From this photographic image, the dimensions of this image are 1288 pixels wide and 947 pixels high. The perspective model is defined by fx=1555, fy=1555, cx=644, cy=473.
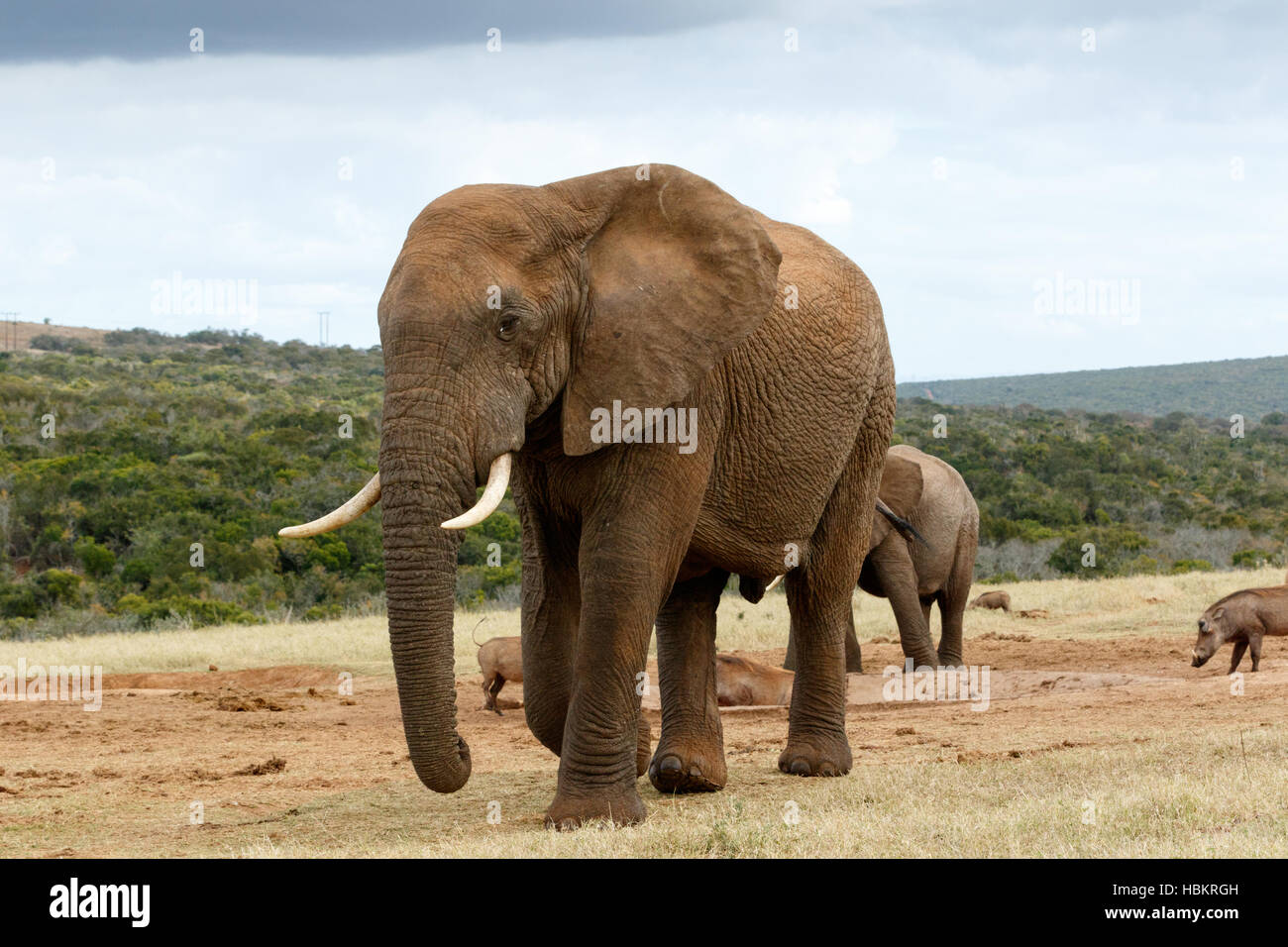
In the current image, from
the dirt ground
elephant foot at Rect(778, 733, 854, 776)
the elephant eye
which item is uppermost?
the elephant eye

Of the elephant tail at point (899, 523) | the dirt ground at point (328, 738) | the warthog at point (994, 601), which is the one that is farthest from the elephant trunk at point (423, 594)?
the warthog at point (994, 601)

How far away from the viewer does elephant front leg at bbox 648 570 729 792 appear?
869 cm

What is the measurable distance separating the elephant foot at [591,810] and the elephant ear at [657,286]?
65.7 inches

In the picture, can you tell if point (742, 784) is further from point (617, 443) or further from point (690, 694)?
point (617, 443)

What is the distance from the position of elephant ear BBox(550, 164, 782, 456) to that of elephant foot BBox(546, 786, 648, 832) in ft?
5.48

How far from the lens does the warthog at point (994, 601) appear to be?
21000 millimetres

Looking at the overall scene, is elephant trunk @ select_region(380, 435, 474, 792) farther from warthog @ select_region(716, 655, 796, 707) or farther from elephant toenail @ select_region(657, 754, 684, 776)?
warthog @ select_region(716, 655, 796, 707)

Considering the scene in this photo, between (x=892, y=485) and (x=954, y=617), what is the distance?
67.5 inches

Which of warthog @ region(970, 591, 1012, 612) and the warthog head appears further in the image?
warthog @ region(970, 591, 1012, 612)

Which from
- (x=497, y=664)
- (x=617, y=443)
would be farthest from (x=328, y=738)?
(x=617, y=443)

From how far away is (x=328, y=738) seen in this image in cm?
1176

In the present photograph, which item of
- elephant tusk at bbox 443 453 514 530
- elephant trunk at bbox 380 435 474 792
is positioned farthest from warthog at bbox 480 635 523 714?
elephant tusk at bbox 443 453 514 530

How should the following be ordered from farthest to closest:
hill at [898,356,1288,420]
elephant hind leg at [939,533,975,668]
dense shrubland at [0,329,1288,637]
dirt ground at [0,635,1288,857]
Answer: hill at [898,356,1288,420], dense shrubland at [0,329,1288,637], elephant hind leg at [939,533,975,668], dirt ground at [0,635,1288,857]

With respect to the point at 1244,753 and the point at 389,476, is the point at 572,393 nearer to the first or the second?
the point at 389,476
